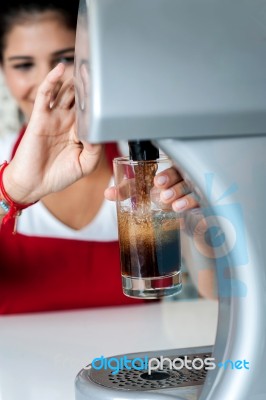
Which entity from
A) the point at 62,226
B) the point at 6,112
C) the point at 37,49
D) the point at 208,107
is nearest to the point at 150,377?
the point at 208,107

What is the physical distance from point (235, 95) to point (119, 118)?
12 cm

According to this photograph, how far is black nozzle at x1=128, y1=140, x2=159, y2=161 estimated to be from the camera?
32.8 inches

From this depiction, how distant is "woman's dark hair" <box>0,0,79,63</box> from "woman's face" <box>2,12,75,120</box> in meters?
0.01

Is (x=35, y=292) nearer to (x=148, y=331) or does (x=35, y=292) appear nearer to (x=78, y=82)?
(x=148, y=331)

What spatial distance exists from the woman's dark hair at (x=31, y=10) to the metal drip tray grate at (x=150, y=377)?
1.02 metres

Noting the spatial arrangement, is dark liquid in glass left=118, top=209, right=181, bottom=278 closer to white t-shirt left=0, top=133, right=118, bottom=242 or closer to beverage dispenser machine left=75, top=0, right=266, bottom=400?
beverage dispenser machine left=75, top=0, right=266, bottom=400

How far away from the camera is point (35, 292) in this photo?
1.75 metres

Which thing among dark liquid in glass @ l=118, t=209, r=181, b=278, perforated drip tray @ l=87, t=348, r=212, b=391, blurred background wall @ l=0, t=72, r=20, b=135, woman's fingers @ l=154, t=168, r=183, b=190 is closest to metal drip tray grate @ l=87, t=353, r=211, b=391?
perforated drip tray @ l=87, t=348, r=212, b=391

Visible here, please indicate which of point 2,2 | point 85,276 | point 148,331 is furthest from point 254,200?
point 2,2

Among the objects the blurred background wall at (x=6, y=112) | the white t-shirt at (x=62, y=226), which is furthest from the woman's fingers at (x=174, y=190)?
the blurred background wall at (x=6, y=112)

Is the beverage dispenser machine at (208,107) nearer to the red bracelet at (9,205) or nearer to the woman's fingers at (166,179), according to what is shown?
the woman's fingers at (166,179)

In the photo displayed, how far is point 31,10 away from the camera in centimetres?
175

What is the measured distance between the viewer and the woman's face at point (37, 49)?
173 cm

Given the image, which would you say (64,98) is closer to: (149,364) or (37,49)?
(149,364)
